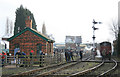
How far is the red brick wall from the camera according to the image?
25797 mm

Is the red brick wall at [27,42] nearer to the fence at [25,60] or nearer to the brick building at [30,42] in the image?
the brick building at [30,42]

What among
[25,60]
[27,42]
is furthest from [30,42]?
[25,60]

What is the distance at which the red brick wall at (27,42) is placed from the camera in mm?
25797

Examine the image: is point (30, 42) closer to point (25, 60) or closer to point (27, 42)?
point (27, 42)

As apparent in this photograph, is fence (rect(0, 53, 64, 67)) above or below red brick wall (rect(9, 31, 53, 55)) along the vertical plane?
below

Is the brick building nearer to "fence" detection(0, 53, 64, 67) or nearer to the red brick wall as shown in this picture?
the red brick wall

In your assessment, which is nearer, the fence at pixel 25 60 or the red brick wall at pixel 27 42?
the fence at pixel 25 60

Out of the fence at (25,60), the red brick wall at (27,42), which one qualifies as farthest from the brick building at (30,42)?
the fence at (25,60)

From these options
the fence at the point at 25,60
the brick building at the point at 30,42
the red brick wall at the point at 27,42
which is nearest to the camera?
the fence at the point at 25,60

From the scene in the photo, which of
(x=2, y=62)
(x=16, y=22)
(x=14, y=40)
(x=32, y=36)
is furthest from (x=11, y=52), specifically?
(x=16, y=22)

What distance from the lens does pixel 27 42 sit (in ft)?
85.7

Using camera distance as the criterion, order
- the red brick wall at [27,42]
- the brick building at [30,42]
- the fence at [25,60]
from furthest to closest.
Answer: the red brick wall at [27,42], the brick building at [30,42], the fence at [25,60]

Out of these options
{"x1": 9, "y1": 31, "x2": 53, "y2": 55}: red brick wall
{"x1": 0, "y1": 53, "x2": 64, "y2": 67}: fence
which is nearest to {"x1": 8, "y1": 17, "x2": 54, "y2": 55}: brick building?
{"x1": 9, "y1": 31, "x2": 53, "y2": 55}: red brick wall

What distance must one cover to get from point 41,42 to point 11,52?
12.0ft
